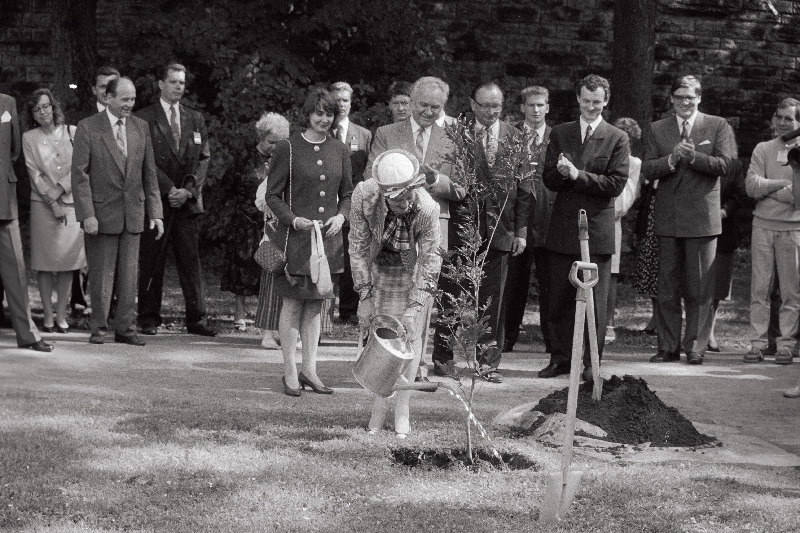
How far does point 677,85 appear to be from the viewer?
→ 10641mm

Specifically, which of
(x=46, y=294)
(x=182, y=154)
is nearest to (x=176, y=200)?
(x=182, y=154)

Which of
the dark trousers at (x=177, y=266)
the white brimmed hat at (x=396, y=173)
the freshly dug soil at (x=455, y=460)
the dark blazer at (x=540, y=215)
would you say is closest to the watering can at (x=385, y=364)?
the freshly dug soil at (x=455, y=460)

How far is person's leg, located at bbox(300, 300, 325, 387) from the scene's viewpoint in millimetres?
8609

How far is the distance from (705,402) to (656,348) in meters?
2.69

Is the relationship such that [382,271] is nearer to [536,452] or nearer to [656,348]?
[536,452]

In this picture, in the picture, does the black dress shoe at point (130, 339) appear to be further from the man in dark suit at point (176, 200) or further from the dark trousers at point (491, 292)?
the dark trousers at point (491, 292)

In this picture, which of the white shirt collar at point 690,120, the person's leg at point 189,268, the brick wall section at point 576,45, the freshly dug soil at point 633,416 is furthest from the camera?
the brick wall section at point 576,45

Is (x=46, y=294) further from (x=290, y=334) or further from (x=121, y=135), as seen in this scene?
(x=290, y=334)

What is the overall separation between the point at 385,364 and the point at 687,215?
15.7ft

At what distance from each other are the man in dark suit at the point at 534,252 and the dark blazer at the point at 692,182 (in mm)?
937

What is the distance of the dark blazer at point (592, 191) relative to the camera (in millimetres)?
9430

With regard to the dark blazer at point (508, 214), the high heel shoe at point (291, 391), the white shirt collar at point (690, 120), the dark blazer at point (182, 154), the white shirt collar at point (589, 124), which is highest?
the white shirt collar at point (690, 120)

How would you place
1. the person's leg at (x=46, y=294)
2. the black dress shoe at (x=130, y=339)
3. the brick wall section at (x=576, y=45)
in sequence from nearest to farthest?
the black dress shoe at (x=130, y=339) < the person's leg at (x=46, y=294) < the brick wall section at (x=576, y=45)

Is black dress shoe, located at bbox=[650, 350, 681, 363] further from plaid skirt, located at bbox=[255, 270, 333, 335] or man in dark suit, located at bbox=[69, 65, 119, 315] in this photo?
man in dark suit, located at bbox=[69, 65, 119, 315]
